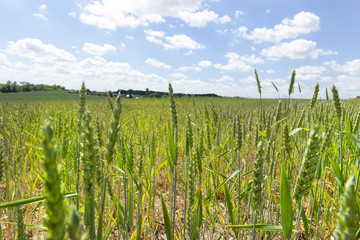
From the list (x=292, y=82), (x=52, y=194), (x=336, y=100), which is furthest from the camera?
(x=292, y=82)

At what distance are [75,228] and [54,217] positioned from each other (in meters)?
0.05

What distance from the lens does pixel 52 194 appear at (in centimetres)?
31

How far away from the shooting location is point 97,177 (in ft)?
2.46

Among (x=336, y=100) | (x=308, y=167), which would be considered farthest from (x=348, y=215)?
(x=336, y=100)

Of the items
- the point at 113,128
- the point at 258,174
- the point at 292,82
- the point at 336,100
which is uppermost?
the point at 292,82

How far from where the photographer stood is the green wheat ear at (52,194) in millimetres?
307

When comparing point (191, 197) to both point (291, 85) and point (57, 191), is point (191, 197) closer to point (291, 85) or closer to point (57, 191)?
point (57, 191)

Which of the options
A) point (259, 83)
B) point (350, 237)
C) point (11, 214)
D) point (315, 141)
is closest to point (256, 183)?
point (315, 141)

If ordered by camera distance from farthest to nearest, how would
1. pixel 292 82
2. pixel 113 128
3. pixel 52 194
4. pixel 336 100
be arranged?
pixel 292 82
pixel 336 100
pixel 113 128
pixel 52 194

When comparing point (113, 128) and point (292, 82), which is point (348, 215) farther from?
point (292, 82)

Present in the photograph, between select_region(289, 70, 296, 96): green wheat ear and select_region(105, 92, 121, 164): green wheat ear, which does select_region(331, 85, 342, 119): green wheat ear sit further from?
select_region(105, 92, 121, 164): green wheat ear

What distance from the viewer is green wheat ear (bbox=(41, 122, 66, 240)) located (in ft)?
1.01

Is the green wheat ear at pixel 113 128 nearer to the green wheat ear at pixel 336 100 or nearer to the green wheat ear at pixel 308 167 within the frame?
the green wheat ear at pixel 308 167

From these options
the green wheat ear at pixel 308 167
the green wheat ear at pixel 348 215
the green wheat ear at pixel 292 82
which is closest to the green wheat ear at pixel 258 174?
the green wheat ear at pixel 308 167
